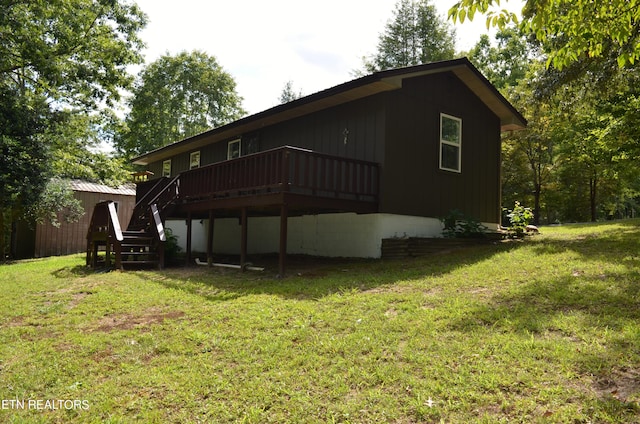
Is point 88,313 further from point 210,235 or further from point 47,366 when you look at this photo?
point 210,235

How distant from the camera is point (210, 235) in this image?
1135 cm

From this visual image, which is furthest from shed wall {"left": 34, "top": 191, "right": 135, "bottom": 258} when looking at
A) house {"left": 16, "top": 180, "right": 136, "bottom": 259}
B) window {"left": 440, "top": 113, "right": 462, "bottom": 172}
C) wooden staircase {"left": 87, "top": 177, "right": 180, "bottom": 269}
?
window {"left": 440, "top": 113, "right": 462, "bottom": 172}

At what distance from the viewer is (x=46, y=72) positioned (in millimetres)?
14570

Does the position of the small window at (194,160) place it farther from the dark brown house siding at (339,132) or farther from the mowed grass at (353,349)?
the mowed grass at (353,349)

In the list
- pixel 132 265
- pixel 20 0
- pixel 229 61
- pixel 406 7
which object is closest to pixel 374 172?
pixel 132 265

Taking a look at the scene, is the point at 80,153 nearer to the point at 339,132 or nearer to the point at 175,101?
the point at 339,132

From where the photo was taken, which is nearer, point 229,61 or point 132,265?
point 132,265

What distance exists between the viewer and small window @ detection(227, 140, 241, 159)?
15.5 meters

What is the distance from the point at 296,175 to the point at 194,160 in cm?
1070

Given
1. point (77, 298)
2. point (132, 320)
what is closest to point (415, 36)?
point (77, 298)

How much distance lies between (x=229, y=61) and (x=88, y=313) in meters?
32.7

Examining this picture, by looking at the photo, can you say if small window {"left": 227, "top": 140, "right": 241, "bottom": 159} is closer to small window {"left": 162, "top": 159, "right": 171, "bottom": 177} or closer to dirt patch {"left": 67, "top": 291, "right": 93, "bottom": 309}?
small window {"left": 162, "top": 159, "right": 171, "bottom": 177}

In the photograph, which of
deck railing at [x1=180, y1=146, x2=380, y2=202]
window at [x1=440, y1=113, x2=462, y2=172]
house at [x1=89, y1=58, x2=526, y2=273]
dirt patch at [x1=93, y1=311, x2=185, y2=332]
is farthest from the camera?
window at [x1=440, y1=113, x2=462, y2=172]

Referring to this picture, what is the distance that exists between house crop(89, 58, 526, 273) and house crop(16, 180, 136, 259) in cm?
752
